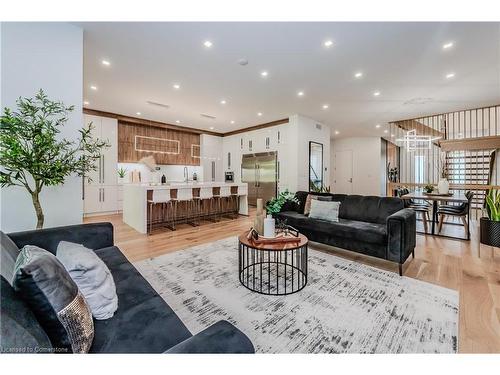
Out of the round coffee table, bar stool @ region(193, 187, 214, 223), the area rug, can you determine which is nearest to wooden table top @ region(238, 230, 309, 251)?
the round coffee table

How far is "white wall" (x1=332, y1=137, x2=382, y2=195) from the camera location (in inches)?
359

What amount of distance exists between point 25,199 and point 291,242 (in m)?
2.76

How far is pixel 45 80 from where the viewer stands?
2.40m

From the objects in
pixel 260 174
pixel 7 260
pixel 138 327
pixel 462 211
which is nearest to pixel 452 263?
pixel 462 211

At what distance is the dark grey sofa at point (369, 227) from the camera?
103 inches

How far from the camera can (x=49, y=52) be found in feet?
7.98

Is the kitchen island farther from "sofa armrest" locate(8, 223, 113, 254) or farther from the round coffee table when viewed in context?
the round coffee table

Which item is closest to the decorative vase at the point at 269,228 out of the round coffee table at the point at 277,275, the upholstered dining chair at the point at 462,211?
the round coffee table at the point at 277,275

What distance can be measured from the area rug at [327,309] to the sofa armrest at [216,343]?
84cm

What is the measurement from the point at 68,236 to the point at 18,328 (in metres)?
1.41

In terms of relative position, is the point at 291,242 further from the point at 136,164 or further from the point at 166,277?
the point at 136,164

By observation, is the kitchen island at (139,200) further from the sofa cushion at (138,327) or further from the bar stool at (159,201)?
the sofa cushion at (138,327)

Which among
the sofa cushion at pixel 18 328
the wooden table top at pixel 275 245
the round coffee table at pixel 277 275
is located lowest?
the round coffee table at pixel 277 275

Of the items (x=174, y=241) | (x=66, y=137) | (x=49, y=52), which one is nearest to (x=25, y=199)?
(x=66, y=137)
